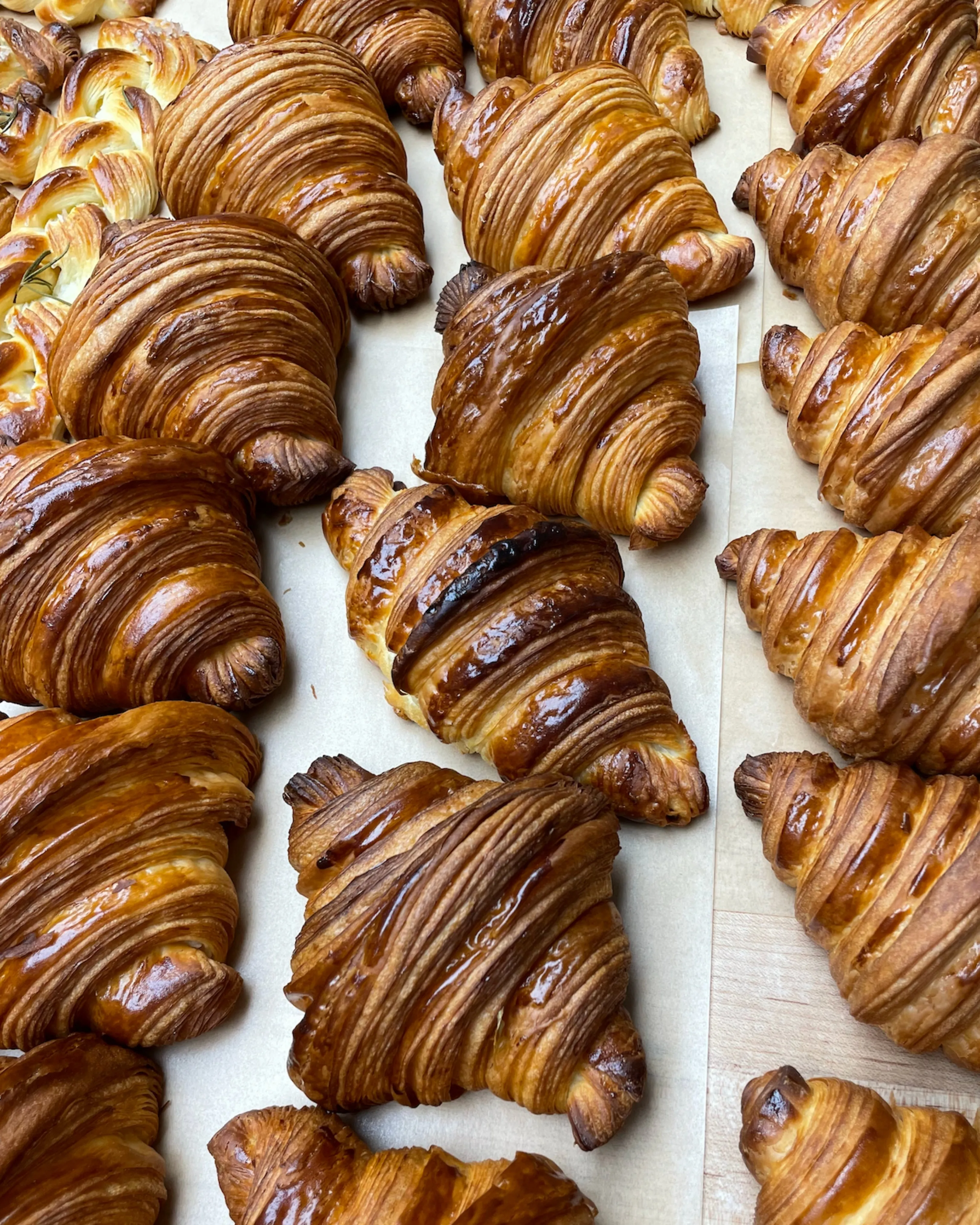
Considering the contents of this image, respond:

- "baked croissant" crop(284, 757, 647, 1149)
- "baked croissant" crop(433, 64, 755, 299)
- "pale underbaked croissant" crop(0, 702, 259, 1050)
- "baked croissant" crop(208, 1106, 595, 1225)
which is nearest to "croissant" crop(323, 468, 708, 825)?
"baked croissant" crop(284, 757, 647, 1149)

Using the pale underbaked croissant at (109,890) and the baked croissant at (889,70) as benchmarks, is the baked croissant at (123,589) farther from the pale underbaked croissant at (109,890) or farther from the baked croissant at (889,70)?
the baked croissant at (889,70)

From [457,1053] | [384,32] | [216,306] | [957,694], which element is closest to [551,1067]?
[457,1053]

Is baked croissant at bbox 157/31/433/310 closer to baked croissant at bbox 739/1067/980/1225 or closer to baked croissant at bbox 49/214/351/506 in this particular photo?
baked croissant at bbox 49/214/351/506

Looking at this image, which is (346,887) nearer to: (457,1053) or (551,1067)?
(457,1053)

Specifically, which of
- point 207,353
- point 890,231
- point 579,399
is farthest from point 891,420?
point 207,353

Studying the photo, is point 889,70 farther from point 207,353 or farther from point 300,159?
point 207,353

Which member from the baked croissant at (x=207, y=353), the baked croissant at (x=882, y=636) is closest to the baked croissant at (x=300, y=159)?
the baked croissant at (x=207, y=353)
